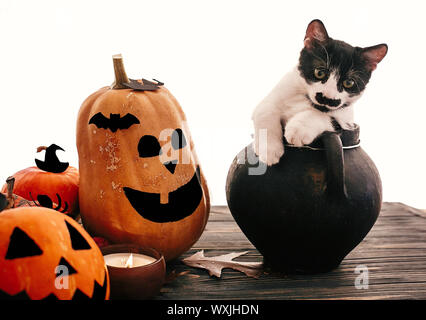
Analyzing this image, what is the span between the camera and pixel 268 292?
3.04 feet

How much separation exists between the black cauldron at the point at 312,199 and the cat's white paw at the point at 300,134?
2cm

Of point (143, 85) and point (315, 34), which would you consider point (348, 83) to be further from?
point (143, 85)

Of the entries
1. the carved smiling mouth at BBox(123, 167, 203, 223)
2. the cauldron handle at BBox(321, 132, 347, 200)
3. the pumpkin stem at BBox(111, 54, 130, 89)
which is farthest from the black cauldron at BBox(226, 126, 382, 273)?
the pumpkin stem at BBox(111, 54, 130, 89)

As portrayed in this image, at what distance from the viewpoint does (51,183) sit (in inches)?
44.8

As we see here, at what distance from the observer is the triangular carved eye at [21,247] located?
66 cm

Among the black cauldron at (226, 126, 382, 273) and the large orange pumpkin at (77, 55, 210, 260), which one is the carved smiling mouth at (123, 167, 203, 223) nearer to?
the large orange pumpkin at (77, 55, 210, 260)

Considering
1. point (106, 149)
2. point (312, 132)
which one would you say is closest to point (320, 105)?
point (312, 132)

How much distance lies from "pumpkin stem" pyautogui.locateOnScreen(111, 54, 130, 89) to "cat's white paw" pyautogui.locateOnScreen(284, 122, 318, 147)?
40 cm

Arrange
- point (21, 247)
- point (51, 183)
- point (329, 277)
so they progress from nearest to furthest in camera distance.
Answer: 1. point (21, 247)
2. point (329, 277)
3. point (51, 183)

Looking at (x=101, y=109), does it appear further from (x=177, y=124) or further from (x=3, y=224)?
(x=3, y=224)

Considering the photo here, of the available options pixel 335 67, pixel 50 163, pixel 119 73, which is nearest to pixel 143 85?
pixel 119 73

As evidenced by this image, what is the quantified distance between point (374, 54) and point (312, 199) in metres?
0.32

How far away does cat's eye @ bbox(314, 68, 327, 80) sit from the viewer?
936 millimetres
